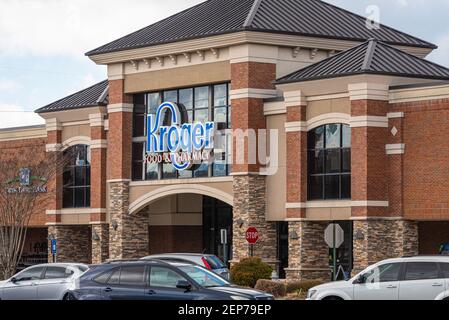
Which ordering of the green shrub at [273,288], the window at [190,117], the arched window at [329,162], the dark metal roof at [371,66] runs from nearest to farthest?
the green shrub at [273,288] → the dark metal roof at [371,66] → the arched window at [329,162] → the window at [190,117]

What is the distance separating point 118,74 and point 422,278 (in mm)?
31441

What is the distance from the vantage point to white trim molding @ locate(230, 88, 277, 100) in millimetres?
50250

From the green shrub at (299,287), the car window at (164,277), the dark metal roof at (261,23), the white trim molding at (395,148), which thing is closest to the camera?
the car window at (164,277)

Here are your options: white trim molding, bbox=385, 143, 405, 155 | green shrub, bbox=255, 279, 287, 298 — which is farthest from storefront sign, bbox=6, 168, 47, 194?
green shrub, bbox=255, 279, 287, 298

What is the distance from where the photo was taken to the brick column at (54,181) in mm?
60344

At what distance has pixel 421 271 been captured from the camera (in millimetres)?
27469

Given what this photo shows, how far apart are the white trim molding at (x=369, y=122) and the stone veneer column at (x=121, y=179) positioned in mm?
13737

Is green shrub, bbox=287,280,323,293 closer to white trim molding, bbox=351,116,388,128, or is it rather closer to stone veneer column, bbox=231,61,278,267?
white trim molding, bbox=351,116,388,128

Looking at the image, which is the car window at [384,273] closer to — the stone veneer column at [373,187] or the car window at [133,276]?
the car window at [133,276]

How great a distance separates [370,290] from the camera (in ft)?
91.7

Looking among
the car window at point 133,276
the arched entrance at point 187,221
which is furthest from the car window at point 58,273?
the arched entrance at point 187,221

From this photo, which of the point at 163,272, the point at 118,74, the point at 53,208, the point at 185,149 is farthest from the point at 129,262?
the point at 53,208

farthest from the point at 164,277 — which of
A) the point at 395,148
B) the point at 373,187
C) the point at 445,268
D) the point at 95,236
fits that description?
the point at 95,236
